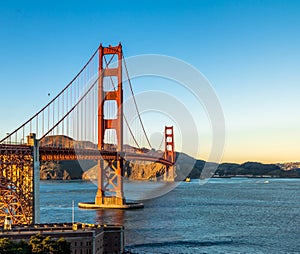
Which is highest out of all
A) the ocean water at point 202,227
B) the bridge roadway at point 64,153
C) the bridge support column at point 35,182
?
the bridge roadway at point 64,153

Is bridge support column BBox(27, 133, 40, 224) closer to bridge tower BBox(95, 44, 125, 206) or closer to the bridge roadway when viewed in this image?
the bridge roadway

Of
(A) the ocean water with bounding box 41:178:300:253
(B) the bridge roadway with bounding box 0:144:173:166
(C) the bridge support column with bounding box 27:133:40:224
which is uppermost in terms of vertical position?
(B) the bridge roadway with bounding box 0:144:173:166

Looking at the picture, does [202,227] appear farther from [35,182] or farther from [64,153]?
[35,182]

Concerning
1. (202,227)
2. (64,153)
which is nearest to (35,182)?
(64,153)

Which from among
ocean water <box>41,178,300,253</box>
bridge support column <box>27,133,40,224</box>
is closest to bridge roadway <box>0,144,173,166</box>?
bridge support column <box>27,133,40,224</box>

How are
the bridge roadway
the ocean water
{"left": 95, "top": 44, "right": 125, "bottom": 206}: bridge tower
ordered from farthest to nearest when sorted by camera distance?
{"left": 95, "top": 44, "right": 125, "bottom": 206}: bridge tower < the ocean water < the bridge roadway

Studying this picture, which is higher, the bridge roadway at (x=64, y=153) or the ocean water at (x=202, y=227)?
the bridge roadway at (x=64, y=153)

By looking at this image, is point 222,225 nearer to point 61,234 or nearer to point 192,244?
point 192,244

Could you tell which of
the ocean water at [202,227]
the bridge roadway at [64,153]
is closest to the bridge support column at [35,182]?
the bridge roadway at [64,153]

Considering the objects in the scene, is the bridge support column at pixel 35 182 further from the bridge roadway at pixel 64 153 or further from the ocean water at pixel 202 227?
the ocean water at pixel 202 227

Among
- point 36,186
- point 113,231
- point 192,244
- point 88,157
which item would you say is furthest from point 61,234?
point 88,157

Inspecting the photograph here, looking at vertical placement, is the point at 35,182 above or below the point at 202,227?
above

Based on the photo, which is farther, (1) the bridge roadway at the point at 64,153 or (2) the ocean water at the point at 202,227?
Answer: (2) the ocean water at the point at 202,227
